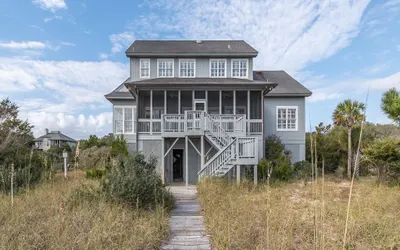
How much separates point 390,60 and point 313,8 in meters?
7.52

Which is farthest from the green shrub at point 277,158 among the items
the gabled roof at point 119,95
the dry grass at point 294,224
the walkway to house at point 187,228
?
the gabled roof at point 119,95

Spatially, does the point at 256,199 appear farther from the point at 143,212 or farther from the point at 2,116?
the point at 2,116

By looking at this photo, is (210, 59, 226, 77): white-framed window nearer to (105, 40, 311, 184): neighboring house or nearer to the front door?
(105, 40, 311, 184): neighboring house

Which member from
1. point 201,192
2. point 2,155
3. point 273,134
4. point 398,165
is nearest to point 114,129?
point 2,155

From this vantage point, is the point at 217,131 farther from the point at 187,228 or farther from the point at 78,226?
the point at 78,226

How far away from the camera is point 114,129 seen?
15688 mm

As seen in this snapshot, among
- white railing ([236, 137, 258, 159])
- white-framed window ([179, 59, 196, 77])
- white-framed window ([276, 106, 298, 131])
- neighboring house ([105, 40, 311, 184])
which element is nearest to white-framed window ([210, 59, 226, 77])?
neighboring house ([105, 40, 311, 184])

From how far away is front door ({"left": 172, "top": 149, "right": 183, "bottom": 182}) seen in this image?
15242 millimetres

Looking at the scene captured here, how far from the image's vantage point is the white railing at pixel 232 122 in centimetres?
1280

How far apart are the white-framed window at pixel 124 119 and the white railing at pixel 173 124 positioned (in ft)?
12.2

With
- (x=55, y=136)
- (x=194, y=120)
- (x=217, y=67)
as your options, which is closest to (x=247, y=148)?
(x=194, y=120)

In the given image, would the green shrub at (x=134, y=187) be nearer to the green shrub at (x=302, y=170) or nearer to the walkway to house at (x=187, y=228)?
the walkway to house at (x=187, y=228)

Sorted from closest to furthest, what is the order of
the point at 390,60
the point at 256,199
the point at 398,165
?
1. the point at 390,60
2. the point at 256,199
3. the point at 398,165

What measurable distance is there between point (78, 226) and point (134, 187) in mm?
1655
